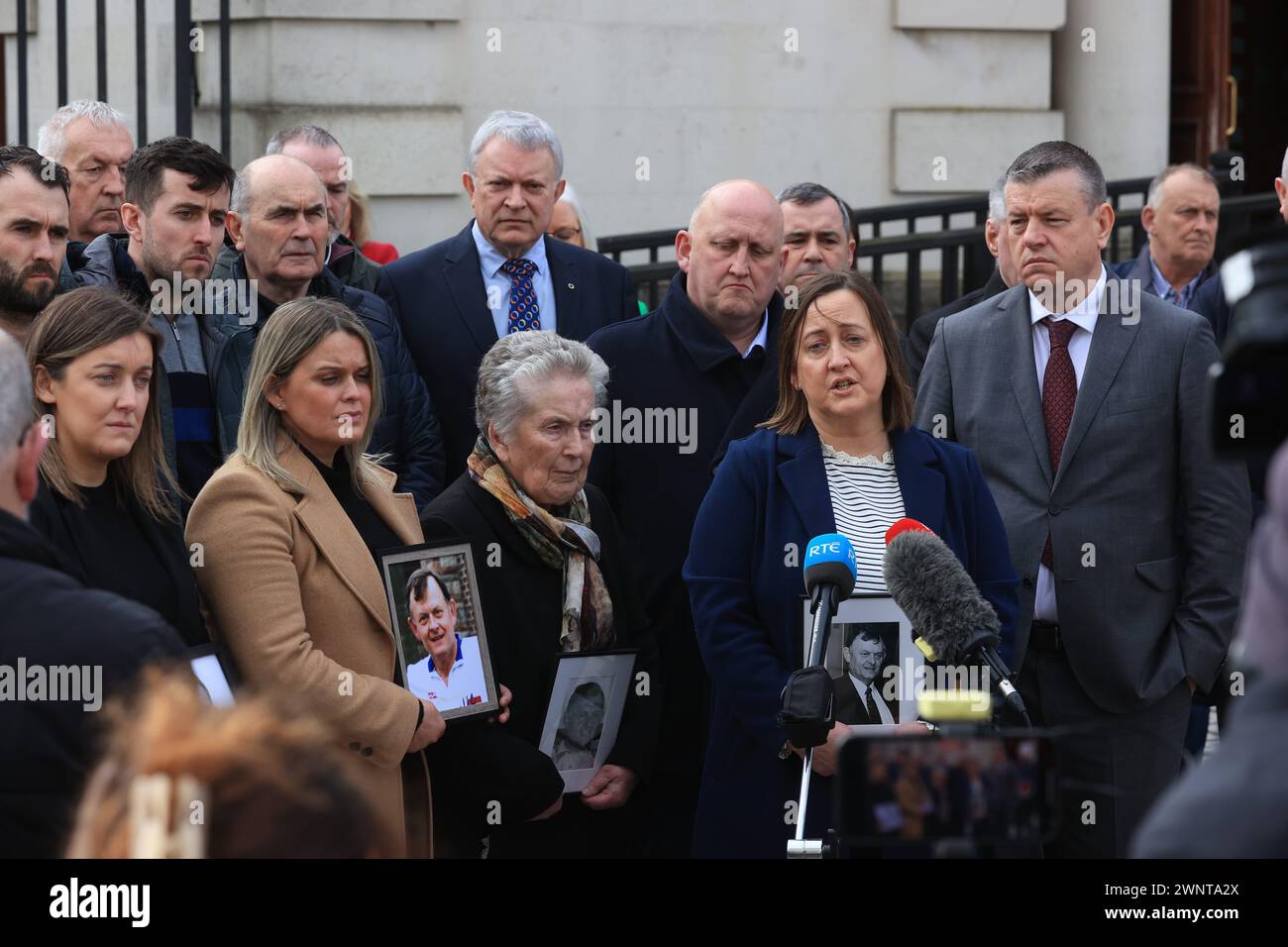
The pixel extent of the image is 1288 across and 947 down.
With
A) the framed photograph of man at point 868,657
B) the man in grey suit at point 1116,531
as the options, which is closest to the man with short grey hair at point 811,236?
the man in grey suit at point 1116,531

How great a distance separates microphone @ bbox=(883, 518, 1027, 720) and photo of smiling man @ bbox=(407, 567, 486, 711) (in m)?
1.41

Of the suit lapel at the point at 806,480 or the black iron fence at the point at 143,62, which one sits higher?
the black iron fence at the point at 143,62

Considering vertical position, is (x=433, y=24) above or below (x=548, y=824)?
above

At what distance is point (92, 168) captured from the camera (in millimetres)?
6859

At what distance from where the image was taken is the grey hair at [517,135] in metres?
6.32

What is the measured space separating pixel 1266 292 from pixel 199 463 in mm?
3593

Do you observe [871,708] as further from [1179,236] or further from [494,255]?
[1179,236]

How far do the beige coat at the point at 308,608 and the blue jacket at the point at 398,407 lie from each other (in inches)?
39.3

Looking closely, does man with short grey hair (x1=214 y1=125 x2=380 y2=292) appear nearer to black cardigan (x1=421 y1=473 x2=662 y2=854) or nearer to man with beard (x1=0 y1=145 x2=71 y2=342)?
man with beard (x1=0 y1=145 x2=71 y2=342)

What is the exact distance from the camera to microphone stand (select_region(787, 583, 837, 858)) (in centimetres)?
332

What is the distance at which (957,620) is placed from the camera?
3539 mm

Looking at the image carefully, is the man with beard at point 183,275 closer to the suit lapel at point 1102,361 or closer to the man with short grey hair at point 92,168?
the man with short grey hair at point 92,168
